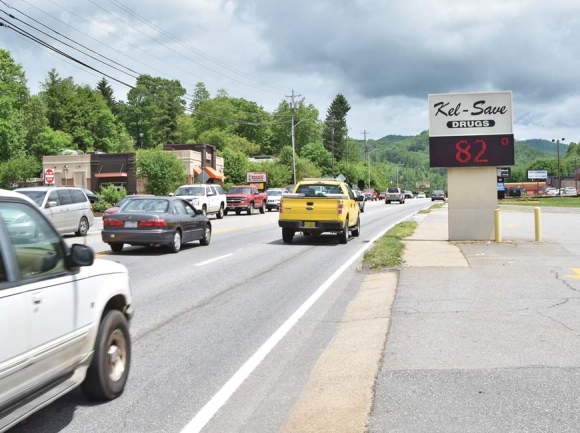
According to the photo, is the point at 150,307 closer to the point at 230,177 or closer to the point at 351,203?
the point at 351,203

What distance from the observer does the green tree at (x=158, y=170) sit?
5372cm

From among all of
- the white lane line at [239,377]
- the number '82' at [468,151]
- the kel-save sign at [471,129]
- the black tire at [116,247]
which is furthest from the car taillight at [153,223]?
the number '82' at [468,151]

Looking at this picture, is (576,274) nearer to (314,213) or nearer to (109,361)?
(314,213)

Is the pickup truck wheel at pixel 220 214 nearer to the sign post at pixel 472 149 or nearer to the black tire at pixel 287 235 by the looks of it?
the black tire at pixel 287 235

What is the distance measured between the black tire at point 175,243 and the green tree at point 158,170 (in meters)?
38.2

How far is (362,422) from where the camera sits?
4539 mm

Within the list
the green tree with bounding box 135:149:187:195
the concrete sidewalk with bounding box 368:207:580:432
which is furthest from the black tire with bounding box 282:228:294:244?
the green tree with bounding box 135:149:187:195

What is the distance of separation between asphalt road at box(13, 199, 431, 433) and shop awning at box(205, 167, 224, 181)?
60.7 m

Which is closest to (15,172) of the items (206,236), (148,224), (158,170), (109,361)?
(158,170)

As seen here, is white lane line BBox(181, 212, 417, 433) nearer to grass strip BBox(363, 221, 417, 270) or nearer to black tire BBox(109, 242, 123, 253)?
grass strip BBox(363, 221, 417, 270)

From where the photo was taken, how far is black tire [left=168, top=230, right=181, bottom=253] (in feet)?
53.1

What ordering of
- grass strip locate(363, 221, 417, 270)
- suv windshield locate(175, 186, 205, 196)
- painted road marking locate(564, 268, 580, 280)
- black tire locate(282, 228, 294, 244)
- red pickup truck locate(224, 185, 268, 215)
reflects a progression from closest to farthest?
painted road marking locate(564, 268, 580, 280) → grass strip locate(363, 221, 417, 270) → black tire locate(282, 228, 294, 244) → suv windshield locate(175, 186, 205, 196) → red pickup truck locate(224, 185, 268, 215)

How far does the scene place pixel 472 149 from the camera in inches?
719

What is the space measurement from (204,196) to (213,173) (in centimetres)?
4333
